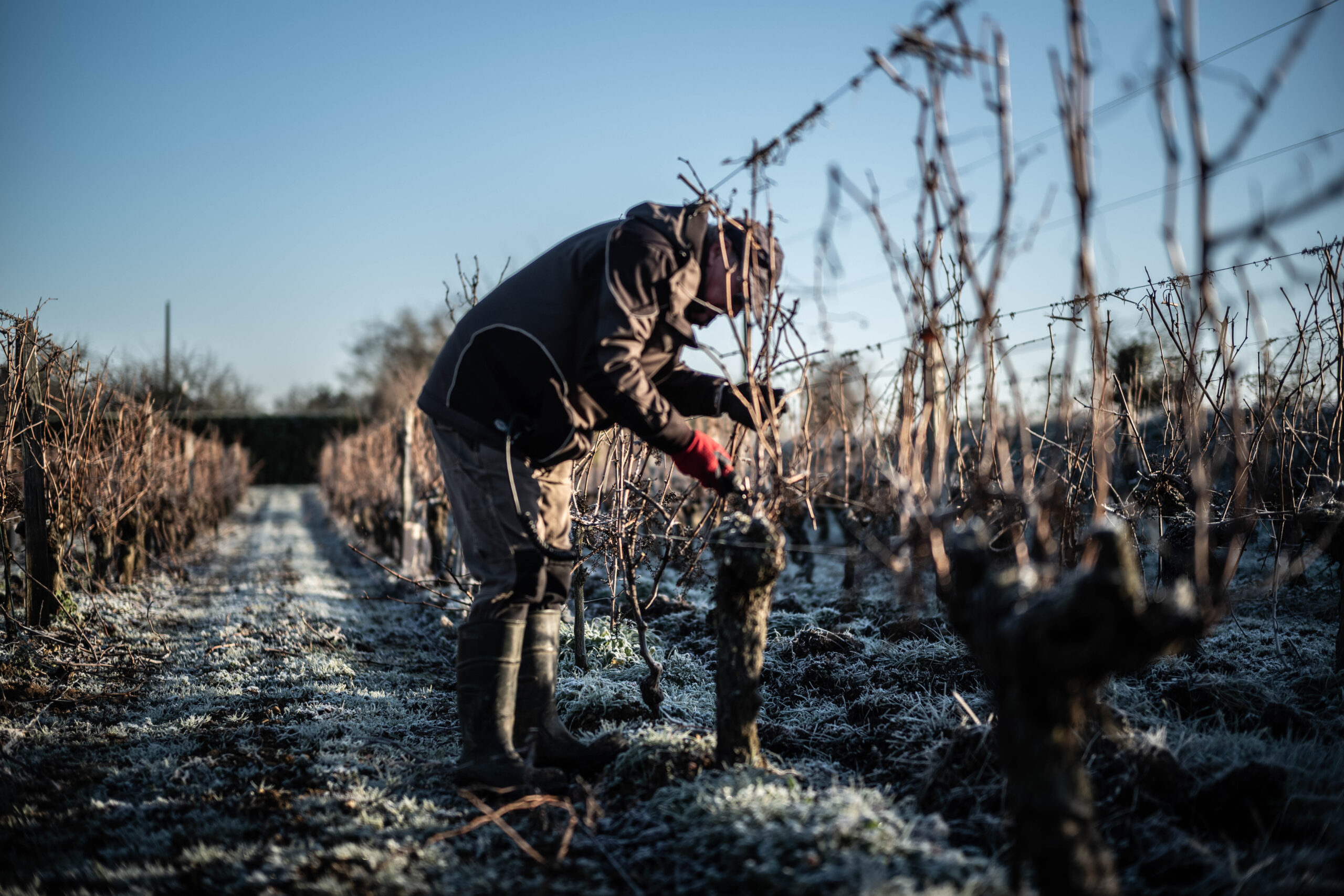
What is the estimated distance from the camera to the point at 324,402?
36.4m

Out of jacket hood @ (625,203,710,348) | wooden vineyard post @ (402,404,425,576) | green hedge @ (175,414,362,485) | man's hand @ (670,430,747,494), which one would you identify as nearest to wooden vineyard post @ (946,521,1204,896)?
man's hand @ (670,430,747,494)

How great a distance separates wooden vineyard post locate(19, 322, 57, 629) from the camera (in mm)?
4129

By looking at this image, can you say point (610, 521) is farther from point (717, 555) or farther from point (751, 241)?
point (751, 241)

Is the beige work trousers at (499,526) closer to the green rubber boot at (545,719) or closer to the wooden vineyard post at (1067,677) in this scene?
the green rubber boot at (545,719)

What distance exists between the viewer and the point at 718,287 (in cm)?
226

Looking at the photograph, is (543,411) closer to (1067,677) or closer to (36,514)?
(1067,677)

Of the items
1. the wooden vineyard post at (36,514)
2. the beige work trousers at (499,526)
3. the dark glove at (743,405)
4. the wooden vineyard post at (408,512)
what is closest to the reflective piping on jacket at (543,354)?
the beige work trousers at (499,526)

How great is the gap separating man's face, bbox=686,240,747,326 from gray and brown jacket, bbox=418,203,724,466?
42mm

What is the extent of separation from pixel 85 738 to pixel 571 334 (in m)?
2.37

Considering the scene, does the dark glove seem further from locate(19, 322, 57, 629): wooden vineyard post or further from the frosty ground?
locate(19, 322, 57, 629): wooden vineyard post

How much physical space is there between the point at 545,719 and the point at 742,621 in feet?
2.49

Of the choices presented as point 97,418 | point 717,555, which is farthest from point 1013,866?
point 97,418

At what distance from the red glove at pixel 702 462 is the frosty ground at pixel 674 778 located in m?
0.79

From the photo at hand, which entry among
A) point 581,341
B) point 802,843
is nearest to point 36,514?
point 581,341
